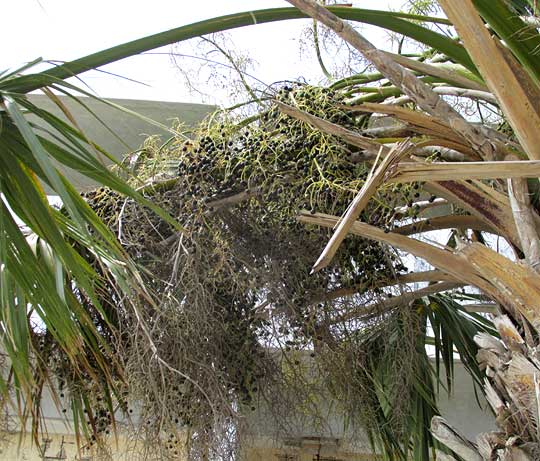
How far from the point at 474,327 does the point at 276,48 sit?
144cm

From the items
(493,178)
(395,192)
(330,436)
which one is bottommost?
(330,436)

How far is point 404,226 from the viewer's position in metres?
2.78

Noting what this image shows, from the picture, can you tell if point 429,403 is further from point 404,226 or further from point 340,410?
point 404,226

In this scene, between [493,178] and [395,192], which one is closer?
[493,178]

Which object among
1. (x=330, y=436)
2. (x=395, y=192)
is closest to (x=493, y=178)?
(x=395, y=192)

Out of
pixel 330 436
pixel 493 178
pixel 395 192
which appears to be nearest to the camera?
pixel 493 178

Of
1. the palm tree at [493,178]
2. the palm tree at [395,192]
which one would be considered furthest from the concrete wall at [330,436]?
the palm tree at [493,178]

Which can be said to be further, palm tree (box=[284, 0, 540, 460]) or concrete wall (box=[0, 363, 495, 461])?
concrete wall (box=[0, 363, 495, 461])

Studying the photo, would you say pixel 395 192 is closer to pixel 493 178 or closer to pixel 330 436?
pixel 493 178

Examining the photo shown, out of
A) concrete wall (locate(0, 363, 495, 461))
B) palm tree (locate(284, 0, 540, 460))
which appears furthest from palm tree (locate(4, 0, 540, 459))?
concrete wall (locate(0, 363, 495, 461))

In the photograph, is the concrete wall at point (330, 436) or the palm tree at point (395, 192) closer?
the palm tree at point (395, 192)

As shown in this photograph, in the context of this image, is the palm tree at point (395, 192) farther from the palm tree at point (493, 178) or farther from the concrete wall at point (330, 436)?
the concrete wall at point (330, 436)

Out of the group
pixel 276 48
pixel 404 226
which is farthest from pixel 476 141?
pixel 276 48

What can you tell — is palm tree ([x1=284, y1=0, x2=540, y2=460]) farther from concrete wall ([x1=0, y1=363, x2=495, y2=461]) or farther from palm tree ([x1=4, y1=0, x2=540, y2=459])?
concrete wall ([x1=0, y1=363, x2=495, y2=461])
